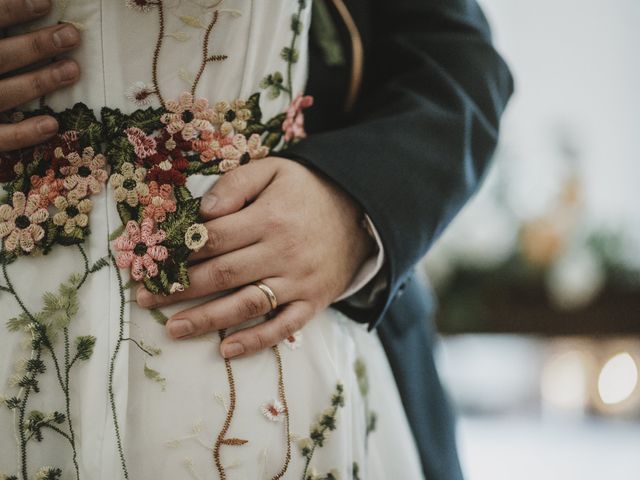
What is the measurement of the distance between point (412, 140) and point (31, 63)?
15.4 inches

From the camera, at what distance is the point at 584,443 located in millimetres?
2248

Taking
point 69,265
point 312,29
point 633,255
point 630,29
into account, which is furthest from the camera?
point 630,29


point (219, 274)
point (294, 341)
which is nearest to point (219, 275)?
point (219, 274)

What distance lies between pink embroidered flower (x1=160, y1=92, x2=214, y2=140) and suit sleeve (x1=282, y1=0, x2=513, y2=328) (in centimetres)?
9

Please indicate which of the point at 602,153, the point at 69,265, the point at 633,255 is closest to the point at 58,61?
the point at 69,265

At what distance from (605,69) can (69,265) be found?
2.87 meters

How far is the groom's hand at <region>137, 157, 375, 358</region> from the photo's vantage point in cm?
53

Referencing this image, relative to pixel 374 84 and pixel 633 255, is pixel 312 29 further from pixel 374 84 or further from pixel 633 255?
pixel 633 255

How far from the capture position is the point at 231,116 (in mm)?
577

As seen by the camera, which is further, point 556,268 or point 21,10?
point 556,268

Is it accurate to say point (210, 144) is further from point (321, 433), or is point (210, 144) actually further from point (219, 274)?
point (321, 433)

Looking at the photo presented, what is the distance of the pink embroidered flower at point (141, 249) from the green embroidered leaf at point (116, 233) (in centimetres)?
1

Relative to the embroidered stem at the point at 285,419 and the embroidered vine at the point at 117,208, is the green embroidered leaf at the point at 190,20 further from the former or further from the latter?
the embroidered stem at the point at 285,419

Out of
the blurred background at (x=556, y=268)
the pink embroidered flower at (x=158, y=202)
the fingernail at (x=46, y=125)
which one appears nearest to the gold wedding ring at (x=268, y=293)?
the pink embroidered flower at (x=158, y=202)
